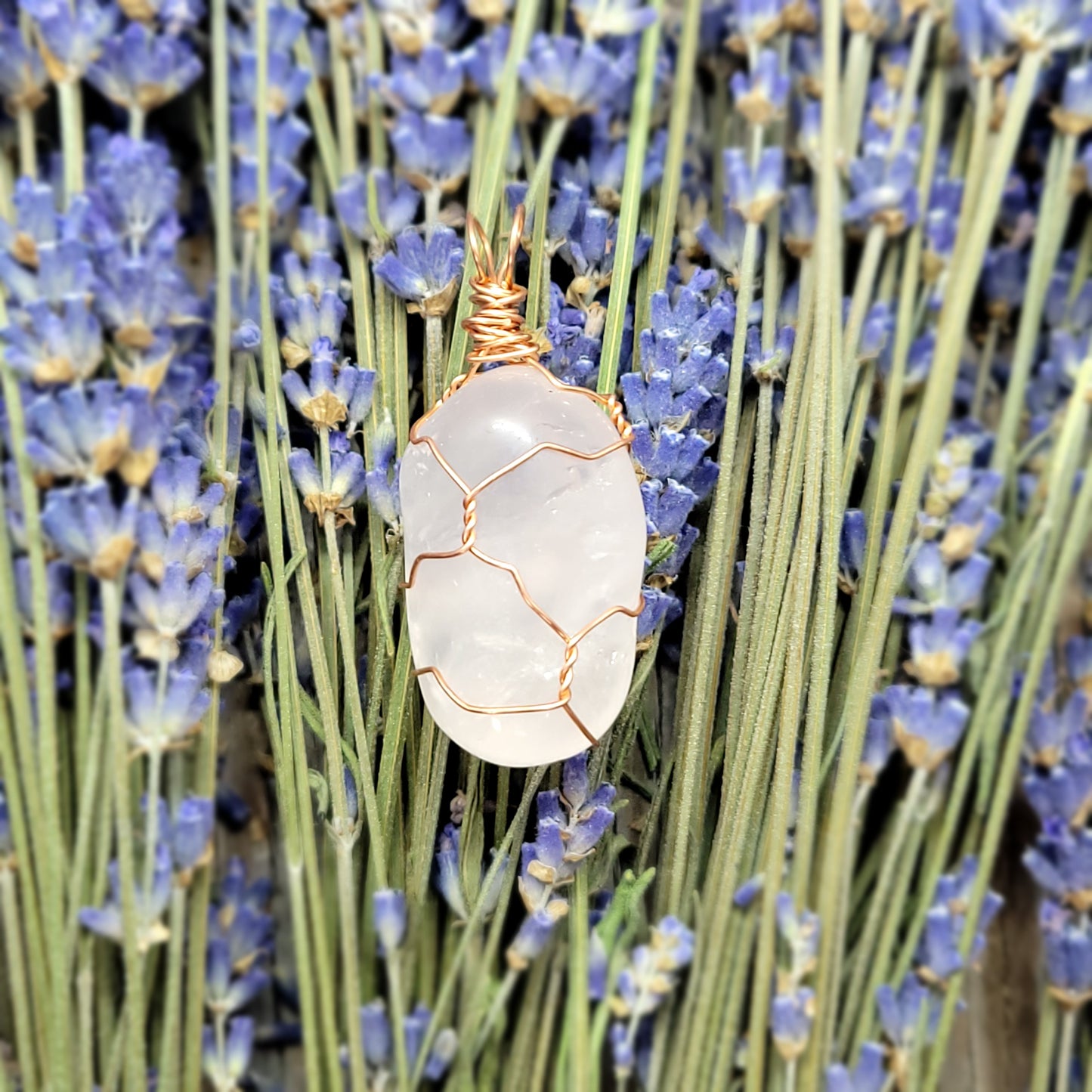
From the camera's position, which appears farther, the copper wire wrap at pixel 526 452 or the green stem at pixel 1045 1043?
the green stem at pixel 1045 1043

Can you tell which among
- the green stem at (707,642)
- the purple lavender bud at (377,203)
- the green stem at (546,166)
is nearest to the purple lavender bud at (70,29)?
the purple lavender bud at (377,203)

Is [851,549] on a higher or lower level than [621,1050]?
higher

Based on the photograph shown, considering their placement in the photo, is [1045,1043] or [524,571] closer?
[524,571]

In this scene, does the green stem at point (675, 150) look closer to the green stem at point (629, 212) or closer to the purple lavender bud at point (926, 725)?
the green stem at point (629, 212)

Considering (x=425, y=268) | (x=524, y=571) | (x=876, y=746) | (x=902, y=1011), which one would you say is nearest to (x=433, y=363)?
(x=425, y=268)

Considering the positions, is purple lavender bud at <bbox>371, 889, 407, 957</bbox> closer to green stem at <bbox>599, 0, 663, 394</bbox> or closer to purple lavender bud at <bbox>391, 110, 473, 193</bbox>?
green stem at <bbox>599, 0, 663, 394</bbox>

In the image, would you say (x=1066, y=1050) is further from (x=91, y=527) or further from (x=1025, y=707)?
(x=91, y=527)

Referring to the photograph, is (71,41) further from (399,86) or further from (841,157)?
(841,157)
